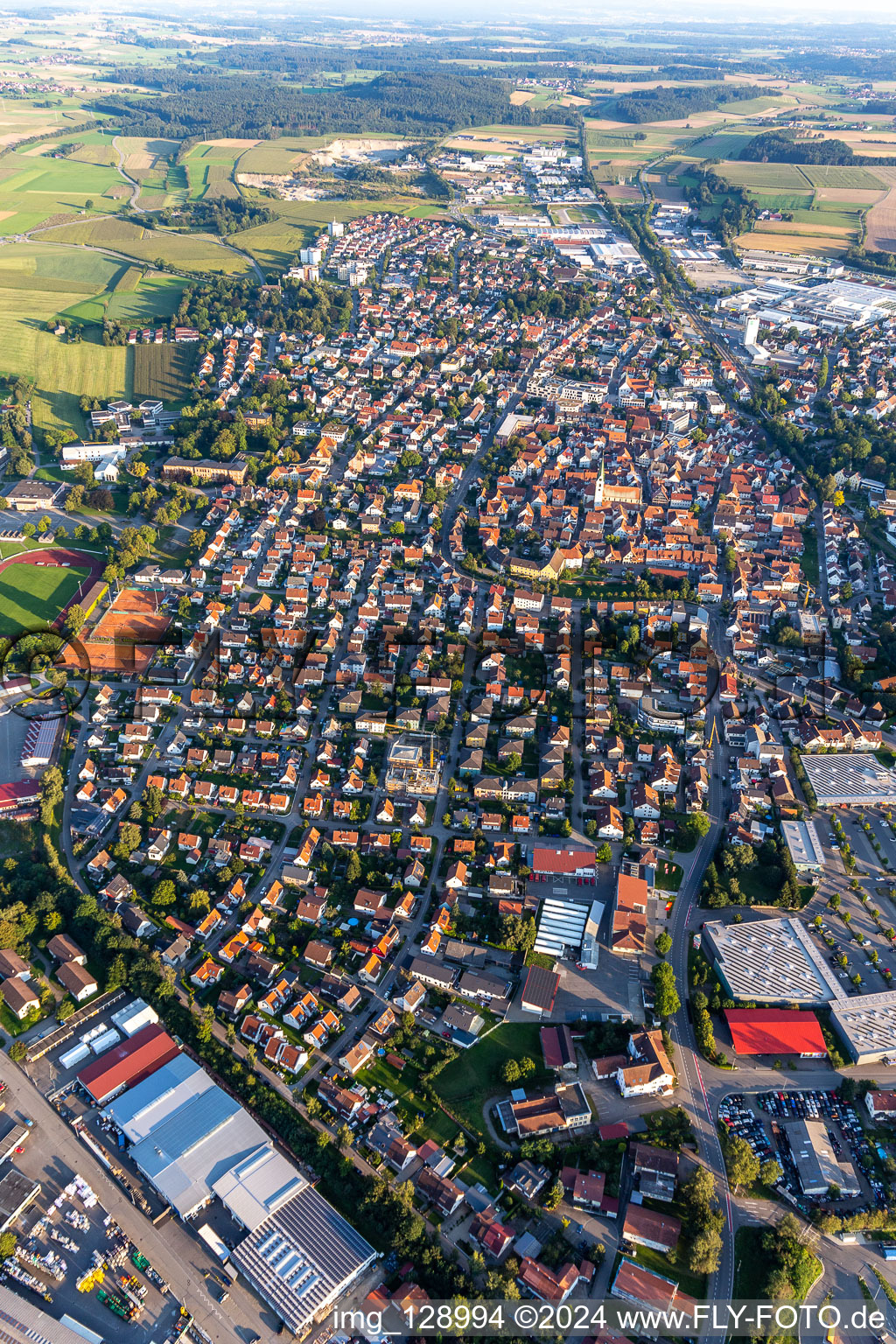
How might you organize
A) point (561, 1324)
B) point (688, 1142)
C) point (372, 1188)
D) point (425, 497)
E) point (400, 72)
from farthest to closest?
point (400, 72) → point (425, 497) → point (688, 1142) → point (372, 1188) → point (561, 1324)

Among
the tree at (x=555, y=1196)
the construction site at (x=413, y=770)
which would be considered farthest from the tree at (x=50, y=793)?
the tree at (x=555, y=1196)

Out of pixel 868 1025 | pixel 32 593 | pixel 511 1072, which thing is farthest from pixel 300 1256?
pixel 32 593

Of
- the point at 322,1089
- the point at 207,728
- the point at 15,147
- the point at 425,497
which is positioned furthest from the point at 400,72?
the point at 322,1089

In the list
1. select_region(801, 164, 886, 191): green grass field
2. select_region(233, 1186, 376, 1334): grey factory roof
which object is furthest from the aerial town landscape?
select_region(801, 164, 886, 191): green grass field

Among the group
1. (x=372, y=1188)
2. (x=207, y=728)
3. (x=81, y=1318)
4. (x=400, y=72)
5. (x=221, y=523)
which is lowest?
(x=81, y=1318)

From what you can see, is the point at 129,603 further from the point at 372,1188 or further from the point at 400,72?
the point at 400,72

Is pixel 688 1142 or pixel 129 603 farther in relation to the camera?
pixel 129 603

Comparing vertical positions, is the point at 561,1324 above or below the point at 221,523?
below
